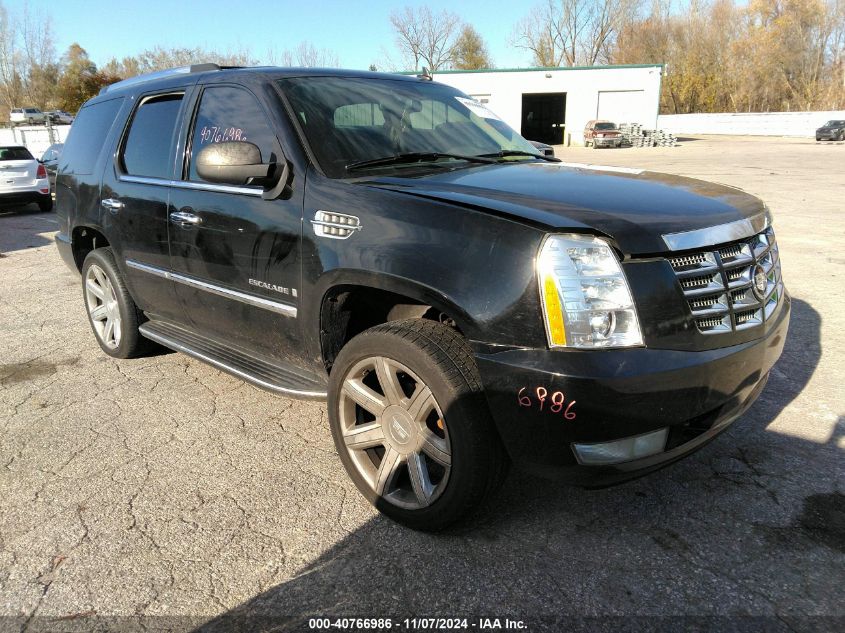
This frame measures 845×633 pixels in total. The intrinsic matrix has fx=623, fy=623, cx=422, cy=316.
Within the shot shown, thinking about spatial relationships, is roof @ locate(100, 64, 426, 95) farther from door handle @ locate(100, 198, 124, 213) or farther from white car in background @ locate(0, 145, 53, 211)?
white car in background @ locate(0, 145, 53, 211)

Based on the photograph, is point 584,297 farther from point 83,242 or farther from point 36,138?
point 36,138

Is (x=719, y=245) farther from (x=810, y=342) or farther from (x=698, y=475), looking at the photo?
(x=810, y=342)

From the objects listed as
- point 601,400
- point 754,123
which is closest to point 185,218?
point 601,400

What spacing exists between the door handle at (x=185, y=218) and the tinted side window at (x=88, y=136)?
140 centimetres

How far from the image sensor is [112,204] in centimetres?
419

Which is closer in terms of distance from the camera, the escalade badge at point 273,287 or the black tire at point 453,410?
the black tire at point 453,410

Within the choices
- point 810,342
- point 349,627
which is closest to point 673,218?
point 349,627

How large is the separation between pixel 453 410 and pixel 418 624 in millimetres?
737

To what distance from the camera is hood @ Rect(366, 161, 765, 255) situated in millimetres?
2182

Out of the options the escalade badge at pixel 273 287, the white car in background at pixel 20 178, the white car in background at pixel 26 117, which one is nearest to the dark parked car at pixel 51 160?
the white car in background at pixel 20 178

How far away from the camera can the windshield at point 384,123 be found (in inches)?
120

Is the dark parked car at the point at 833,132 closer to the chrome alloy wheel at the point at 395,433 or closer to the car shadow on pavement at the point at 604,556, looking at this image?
the car shadow on pavement at the point at 604,556

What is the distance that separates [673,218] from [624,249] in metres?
0.33

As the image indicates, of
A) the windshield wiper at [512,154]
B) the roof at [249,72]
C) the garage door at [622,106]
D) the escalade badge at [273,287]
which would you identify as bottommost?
the escalade badge at [273,287]
